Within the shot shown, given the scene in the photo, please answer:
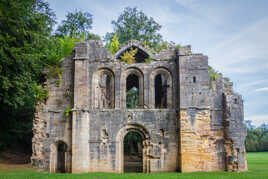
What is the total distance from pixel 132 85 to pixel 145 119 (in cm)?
728

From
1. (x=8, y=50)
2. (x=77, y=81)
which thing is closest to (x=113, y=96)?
(x=77, y=81)

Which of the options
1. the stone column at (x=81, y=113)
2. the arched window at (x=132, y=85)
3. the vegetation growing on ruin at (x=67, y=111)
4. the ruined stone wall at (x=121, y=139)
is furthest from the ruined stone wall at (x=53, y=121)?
the arched window at (x=132, y=85)

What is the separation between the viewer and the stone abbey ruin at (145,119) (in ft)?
52.5

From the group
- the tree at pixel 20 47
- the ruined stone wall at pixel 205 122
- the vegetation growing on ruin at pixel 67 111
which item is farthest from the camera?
the vegetation growing on ruin at pixel 67 111

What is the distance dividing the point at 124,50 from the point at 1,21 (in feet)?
26.0

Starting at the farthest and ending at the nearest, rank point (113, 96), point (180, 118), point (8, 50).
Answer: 1. point (113, 96)
2. point (180, 118)
3. point (8, 50)

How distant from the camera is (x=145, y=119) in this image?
54.2ft

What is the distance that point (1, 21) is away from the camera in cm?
1526

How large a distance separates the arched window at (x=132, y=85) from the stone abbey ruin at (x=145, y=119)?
7 centimetres

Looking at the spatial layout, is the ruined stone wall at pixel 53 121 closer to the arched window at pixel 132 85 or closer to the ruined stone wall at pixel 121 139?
the ruined stone wall at pixel 121 139

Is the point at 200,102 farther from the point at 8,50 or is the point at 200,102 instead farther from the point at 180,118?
the point at 8,50

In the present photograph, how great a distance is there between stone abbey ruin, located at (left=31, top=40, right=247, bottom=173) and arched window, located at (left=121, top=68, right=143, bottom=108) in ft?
0.24

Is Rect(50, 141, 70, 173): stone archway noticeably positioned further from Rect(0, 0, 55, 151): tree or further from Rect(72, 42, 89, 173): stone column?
Rect(0, 0, 55, 151): tree

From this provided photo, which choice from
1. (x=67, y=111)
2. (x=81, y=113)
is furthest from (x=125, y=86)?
(x=67, y=111)
